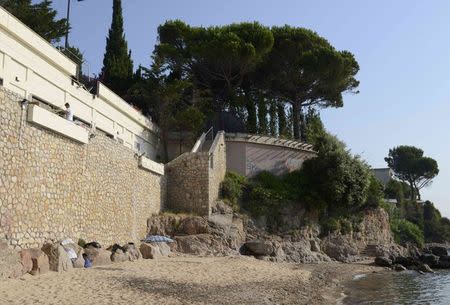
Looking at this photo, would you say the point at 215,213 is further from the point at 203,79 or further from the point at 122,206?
the point at 203,79

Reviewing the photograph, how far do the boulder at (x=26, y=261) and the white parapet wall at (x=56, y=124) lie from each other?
396 centimetres

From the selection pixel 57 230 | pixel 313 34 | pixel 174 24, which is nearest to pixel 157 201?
pixel 57 230

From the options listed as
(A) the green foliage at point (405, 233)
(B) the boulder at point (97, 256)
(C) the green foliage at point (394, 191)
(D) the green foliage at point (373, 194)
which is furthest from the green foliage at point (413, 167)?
(B) the boulder at point (97, 256)

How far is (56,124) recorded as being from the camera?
52.6ft

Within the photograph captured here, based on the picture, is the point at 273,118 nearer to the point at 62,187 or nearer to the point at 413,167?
the point at 62,187

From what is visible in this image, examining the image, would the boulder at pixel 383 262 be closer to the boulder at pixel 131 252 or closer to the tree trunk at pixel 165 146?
the tree trunk at pixel 165 146

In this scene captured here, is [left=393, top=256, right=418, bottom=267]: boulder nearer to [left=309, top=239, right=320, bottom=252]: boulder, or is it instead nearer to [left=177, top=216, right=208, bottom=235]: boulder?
[left=309, top=239, right=320, bottom=252]: boulder

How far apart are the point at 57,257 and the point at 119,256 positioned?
13.9 ft

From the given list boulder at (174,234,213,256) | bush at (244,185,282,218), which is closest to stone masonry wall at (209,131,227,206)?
bush at (244,185,282,218)

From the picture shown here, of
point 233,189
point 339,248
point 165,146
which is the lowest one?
point 339,248

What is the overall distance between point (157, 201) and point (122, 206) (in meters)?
5.22

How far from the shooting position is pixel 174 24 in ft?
128

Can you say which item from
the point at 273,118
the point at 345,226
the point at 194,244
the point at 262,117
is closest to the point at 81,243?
the point at 194,244

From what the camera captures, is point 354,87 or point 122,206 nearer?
point 122,206
